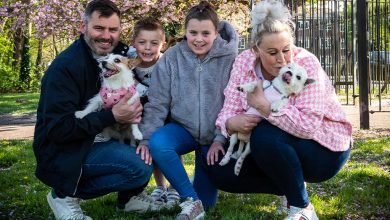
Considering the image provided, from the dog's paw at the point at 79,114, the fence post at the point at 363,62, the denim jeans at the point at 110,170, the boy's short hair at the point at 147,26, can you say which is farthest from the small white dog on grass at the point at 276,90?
the fence post at the point at 363,62

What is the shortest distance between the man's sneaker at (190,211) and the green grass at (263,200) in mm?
181

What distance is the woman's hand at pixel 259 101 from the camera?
3.37 m

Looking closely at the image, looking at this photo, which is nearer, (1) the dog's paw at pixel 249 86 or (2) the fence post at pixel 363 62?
(1) the dog's paw at pixel 249 86

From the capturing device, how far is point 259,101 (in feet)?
11.1

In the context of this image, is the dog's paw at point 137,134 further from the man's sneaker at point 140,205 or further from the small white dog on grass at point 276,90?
the small white dog on grass at point 276,90

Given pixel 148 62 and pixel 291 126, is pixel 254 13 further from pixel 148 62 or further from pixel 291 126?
pixel 148 62

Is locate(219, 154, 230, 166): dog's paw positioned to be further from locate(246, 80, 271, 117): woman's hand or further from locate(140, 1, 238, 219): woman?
locate(246, 80, 271, 117): woman's hand

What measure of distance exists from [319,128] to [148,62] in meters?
1.74

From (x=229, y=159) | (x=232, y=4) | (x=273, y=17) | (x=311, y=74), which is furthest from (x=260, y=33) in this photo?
(x=232, y=4)

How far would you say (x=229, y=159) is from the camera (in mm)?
3684

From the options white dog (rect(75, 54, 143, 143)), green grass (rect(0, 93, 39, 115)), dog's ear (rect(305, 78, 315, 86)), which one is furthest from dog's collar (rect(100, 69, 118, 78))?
green grass (rect(0, 93, 39, 115))

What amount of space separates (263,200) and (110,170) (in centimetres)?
140

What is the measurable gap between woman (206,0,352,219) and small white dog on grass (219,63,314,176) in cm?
5

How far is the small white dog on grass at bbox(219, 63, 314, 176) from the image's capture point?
3324mm
